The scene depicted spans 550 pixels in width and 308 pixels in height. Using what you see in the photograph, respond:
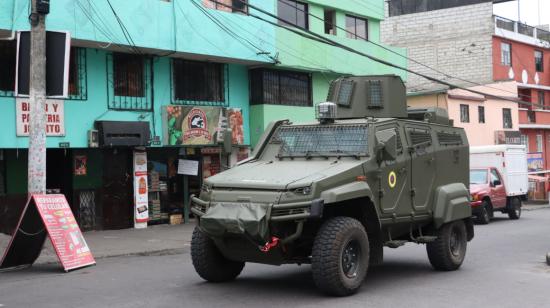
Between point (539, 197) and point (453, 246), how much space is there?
27166 mm

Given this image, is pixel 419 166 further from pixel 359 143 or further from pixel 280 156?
pixel 280 156

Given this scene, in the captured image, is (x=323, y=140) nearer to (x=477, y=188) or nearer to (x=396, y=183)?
(x=396, y=183)

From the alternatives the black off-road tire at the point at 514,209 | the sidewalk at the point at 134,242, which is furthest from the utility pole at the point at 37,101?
the black off-road tire at the point at 514,209

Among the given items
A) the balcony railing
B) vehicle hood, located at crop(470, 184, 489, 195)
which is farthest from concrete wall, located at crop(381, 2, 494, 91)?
vehicle hood, located at crop(470, 184, 489, 195)

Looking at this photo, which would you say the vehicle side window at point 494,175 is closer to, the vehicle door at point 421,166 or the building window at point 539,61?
the vehicle door at point 421,166

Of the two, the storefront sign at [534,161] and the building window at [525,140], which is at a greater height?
the building window at [525,140]

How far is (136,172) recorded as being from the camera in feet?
61.0

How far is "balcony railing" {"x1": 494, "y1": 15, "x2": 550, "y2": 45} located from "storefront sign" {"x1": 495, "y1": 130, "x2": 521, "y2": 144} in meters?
6.52

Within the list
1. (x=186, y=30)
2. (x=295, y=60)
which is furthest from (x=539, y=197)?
(x=186, y=30)

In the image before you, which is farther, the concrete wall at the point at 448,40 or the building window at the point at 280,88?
the concrete wall at the point at 448,40

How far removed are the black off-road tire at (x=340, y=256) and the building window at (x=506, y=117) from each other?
31348 mm

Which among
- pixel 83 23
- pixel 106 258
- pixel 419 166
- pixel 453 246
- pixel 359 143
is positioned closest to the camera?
pixel 359 143

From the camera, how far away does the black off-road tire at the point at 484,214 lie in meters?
20.4

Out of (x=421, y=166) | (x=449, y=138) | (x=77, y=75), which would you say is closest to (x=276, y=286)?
(x=421, y=166)
